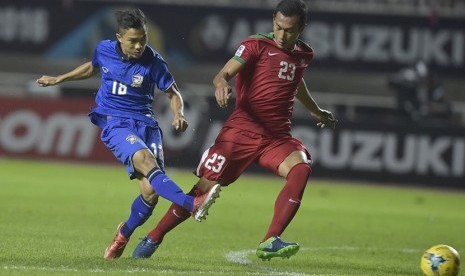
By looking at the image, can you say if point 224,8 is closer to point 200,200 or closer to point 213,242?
point 213,242

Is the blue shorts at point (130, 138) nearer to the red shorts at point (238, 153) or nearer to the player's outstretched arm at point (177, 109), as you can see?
the player's outstretched arm at point (177, 109)

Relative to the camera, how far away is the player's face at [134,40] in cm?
840

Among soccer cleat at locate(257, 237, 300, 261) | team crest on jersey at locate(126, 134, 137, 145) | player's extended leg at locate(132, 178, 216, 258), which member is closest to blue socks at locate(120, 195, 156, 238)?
player's extended leg at locate(132, 178, 216, 258)

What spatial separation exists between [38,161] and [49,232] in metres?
9.59

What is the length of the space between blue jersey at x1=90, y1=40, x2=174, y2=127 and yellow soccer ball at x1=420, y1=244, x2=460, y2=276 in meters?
2.51

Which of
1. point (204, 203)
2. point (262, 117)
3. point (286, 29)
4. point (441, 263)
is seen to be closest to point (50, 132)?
point (262, 117)

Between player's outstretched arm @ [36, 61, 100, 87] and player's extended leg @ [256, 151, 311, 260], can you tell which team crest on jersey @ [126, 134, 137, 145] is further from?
player's extended leg @ [256, 151, 311, 260]

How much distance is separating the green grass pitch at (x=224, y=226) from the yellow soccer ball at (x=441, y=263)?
73 cm

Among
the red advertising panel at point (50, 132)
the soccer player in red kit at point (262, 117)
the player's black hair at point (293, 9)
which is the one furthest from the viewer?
the red advertising panel at point (50, 132)

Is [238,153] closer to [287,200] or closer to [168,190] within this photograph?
[287,200]

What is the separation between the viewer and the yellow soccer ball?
25.1 ft

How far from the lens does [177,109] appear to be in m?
8.43

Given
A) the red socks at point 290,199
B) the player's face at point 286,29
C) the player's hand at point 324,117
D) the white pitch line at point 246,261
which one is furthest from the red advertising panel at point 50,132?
the red socks at point 290,199

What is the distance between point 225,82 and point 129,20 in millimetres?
1057
